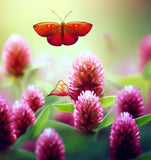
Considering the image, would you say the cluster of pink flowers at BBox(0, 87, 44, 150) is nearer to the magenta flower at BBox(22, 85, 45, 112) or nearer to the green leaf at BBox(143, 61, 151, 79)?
the magenta flower at BBox(22, 85, 45, 112)

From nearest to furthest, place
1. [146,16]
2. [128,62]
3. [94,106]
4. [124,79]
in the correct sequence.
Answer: [94,106]
[124,79]
[128,62]
[146,16]

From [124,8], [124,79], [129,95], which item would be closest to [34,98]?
[129,95]

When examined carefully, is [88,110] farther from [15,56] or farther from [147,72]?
[147,72]

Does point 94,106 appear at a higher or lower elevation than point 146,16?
lower

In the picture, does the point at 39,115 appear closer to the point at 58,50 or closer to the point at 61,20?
the point at 61,20

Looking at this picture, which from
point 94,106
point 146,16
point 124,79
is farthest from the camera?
point 146,16

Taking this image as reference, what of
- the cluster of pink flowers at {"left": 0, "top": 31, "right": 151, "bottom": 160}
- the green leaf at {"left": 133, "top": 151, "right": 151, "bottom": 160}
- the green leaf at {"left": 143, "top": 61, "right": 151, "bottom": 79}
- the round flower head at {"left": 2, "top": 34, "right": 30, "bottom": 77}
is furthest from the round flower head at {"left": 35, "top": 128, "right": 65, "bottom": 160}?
the green leaf at {"left": 143, "top": 61, "right": 151, "bottom": 79}

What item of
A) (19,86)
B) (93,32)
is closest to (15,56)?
(19,86)
